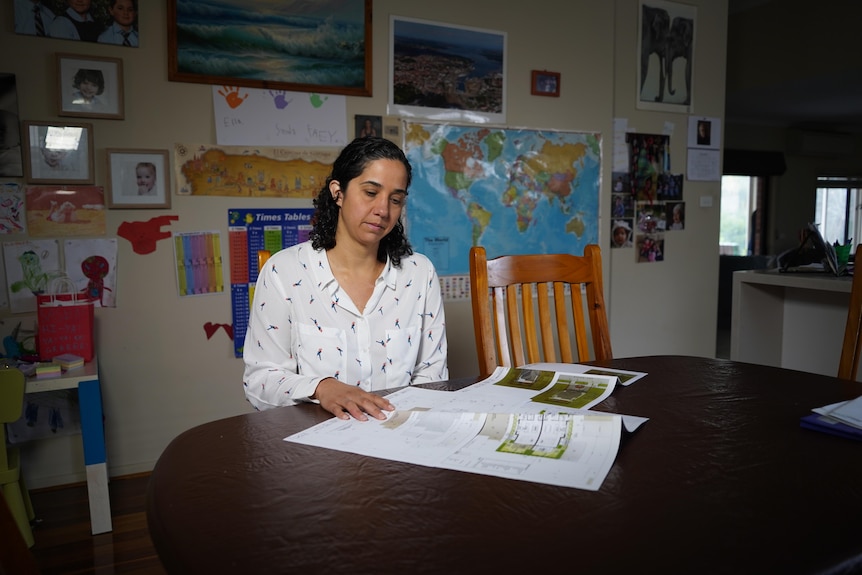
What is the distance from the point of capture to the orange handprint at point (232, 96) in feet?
8.36

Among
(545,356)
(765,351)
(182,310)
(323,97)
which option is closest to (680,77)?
(765,351)

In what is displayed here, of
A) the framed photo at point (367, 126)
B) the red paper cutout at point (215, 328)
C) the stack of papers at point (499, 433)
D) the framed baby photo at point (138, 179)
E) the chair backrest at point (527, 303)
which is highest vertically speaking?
the framed photo at point (367, 126)

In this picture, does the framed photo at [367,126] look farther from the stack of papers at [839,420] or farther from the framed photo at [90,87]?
the stack of papers at [839,420]

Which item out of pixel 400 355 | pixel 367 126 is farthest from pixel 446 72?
pixel 400 355

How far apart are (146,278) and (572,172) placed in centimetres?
211

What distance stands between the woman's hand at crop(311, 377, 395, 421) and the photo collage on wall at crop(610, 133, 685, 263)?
2619mm

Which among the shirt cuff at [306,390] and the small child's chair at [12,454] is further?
the small child's chair at [12,454]

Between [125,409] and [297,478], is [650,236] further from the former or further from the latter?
[297,478]

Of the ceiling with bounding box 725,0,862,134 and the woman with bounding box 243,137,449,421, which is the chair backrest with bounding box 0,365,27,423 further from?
the ceiling with bounding box 725,0,862,134

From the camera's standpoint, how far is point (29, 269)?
2.34 metres

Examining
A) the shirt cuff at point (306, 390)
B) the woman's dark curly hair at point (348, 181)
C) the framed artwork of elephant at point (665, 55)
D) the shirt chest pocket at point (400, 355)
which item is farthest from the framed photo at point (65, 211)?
the framed artwork of elephant at point (665, 55)

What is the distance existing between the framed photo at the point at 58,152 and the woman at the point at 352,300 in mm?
1247

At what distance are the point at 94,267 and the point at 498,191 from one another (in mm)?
1826

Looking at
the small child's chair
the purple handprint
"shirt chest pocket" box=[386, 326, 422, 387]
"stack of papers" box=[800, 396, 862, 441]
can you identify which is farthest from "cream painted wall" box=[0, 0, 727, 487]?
"stack of papers" box=[800, 396, 862, 441]
